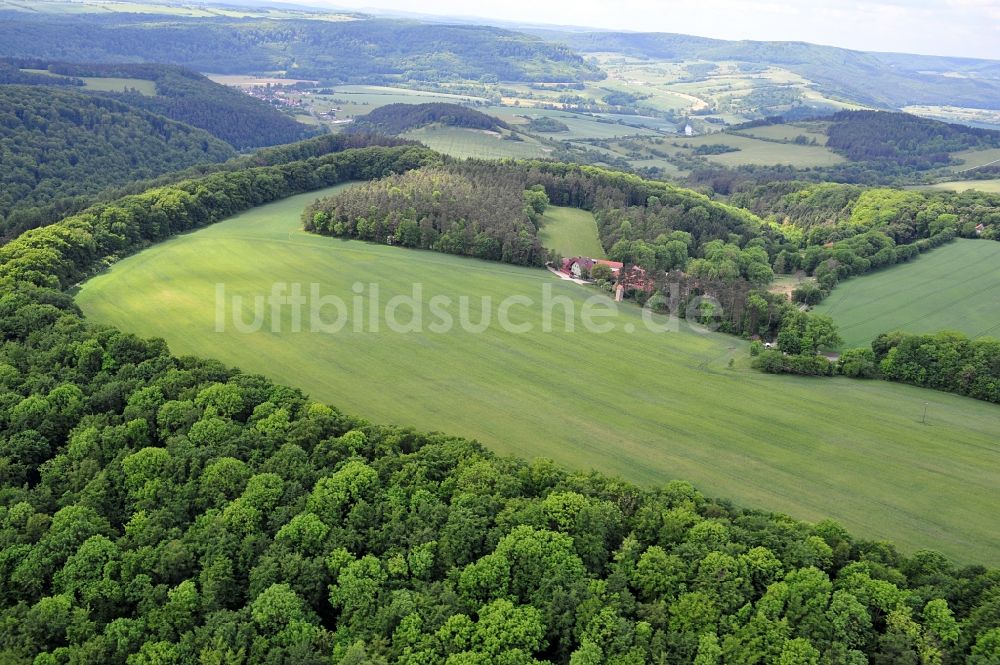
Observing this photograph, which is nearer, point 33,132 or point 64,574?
point 64,574

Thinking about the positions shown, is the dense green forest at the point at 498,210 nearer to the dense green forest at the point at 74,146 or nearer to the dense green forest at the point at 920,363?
the dense green forest at the point at 920,363

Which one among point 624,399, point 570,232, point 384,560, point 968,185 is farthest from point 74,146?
point 968,185

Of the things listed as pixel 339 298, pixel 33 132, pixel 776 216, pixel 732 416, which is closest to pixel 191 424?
pixel 339 298

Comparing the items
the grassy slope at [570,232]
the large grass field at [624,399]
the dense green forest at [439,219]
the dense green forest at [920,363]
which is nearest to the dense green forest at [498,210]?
the dense green forest at [439,219]

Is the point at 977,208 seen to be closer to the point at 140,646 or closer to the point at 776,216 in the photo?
the point at 776,216

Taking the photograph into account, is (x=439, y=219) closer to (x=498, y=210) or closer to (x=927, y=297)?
(x=498, y=210)

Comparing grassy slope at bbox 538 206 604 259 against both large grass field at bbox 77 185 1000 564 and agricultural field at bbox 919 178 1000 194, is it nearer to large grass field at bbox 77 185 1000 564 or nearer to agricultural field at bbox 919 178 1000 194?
large grass field at bbox 77 185 1000 564
